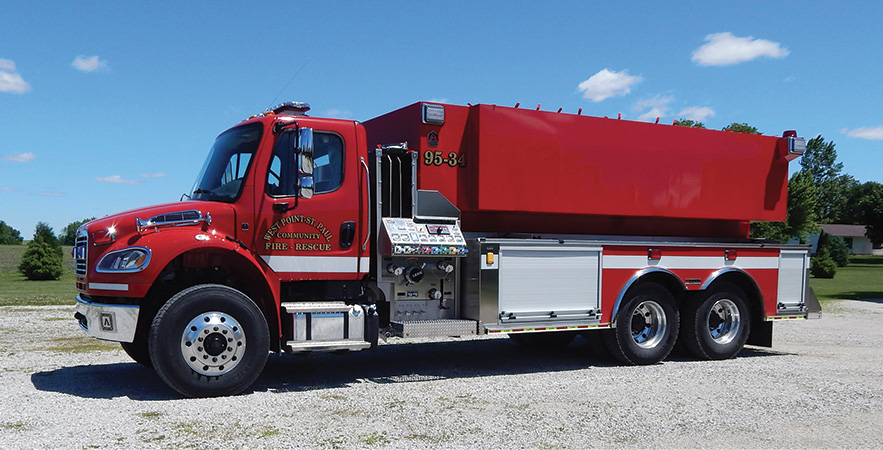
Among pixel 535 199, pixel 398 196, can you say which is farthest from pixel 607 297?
pixel 398 196

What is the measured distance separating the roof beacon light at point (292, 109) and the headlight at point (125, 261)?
222 cm

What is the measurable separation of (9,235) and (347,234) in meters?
140

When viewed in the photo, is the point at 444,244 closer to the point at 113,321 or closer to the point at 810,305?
the point at 113,321

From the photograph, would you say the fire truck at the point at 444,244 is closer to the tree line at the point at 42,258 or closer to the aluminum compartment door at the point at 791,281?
the aluminum compartment door at the point at 791,281

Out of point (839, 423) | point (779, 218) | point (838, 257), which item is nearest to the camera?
point (839, 423)

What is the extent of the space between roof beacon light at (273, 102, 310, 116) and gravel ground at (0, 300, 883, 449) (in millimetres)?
3146

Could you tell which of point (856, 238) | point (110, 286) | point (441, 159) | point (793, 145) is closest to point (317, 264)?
point (441, 159)

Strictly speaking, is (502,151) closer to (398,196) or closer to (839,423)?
(398,196)

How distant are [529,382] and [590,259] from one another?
1.98 m

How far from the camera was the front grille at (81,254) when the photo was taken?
7.38 m

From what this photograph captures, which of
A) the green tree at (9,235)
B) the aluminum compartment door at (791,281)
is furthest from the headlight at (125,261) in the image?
the green tree at (9,235)

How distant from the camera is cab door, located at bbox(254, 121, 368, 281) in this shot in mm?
7742

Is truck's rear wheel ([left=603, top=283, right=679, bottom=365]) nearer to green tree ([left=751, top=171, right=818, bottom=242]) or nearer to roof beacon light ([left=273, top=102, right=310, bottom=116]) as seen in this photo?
roof beacon light ([left=273, top=102, right=310, bottom=116])

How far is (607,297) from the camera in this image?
9586mm
